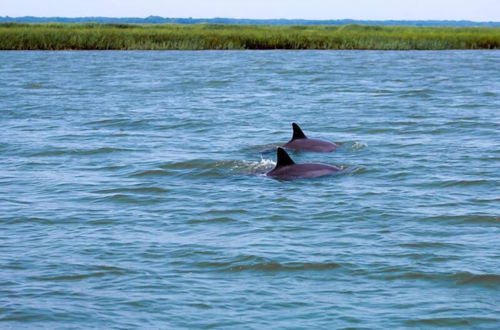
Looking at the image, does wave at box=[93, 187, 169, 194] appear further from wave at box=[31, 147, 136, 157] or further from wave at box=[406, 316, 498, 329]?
wave at box=[406, 316, 498, 329]

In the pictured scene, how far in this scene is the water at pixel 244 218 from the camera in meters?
9.47

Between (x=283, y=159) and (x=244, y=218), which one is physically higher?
(x=283, y=159)

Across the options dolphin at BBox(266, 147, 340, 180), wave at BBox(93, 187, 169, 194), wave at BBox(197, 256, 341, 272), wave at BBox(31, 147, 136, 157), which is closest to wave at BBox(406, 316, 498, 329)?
wave at BBox(197, 256, 341, 272)

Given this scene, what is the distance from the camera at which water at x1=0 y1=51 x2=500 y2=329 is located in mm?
9469

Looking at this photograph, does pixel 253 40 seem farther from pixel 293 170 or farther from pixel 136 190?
pixel 136 190

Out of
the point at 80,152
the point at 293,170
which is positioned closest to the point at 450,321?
the point at 293,170

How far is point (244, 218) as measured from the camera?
13.4m

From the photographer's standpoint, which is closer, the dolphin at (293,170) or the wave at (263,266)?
the wave at (263,266)

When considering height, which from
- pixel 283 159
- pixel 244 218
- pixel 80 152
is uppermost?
pixel 283 159

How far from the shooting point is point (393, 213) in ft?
44.4

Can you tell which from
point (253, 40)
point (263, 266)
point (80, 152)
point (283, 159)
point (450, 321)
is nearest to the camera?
point (450, 321)

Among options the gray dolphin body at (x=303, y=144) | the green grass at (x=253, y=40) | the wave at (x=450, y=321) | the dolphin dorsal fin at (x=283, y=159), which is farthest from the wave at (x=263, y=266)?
the green grass at (x=253, y=40)

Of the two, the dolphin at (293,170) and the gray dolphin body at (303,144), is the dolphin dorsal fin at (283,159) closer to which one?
the dolphin at (293,170)

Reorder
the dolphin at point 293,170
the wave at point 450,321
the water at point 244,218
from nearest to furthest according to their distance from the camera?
1. the wave at point 450,321
2. the water at point 244,218
3. the dolphin at point 293,170
